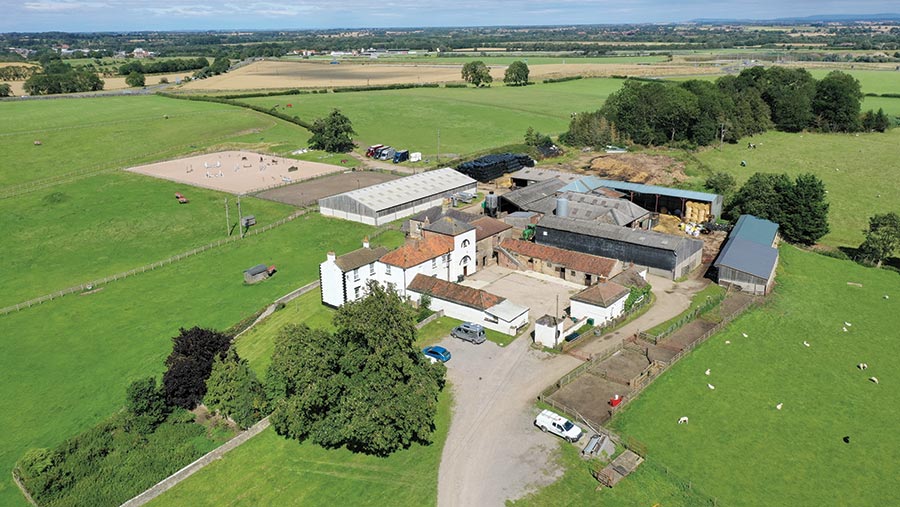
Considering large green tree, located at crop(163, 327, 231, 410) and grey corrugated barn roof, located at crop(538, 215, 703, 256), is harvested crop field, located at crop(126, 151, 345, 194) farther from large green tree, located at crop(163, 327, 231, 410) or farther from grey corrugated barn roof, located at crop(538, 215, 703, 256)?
large green tree, located at crop(163, 327, 231, 410)

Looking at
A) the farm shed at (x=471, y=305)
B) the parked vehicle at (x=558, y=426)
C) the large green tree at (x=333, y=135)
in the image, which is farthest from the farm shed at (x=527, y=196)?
the large green tree at (x=333, y=135)

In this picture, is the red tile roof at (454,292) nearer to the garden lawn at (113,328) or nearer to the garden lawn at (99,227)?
the garden lawn at (113,328)

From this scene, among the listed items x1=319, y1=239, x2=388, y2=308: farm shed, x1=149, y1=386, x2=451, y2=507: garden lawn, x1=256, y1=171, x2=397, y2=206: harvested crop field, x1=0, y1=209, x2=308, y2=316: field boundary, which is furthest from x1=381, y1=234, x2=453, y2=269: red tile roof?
x1=256, y1=171, x2=397, y2=206: harvested crop field

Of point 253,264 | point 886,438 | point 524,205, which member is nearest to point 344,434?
point 886,438

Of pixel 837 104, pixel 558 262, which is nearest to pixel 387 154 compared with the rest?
pixel 558 262

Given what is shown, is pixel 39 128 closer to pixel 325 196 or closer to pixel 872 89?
pixel 325 196
